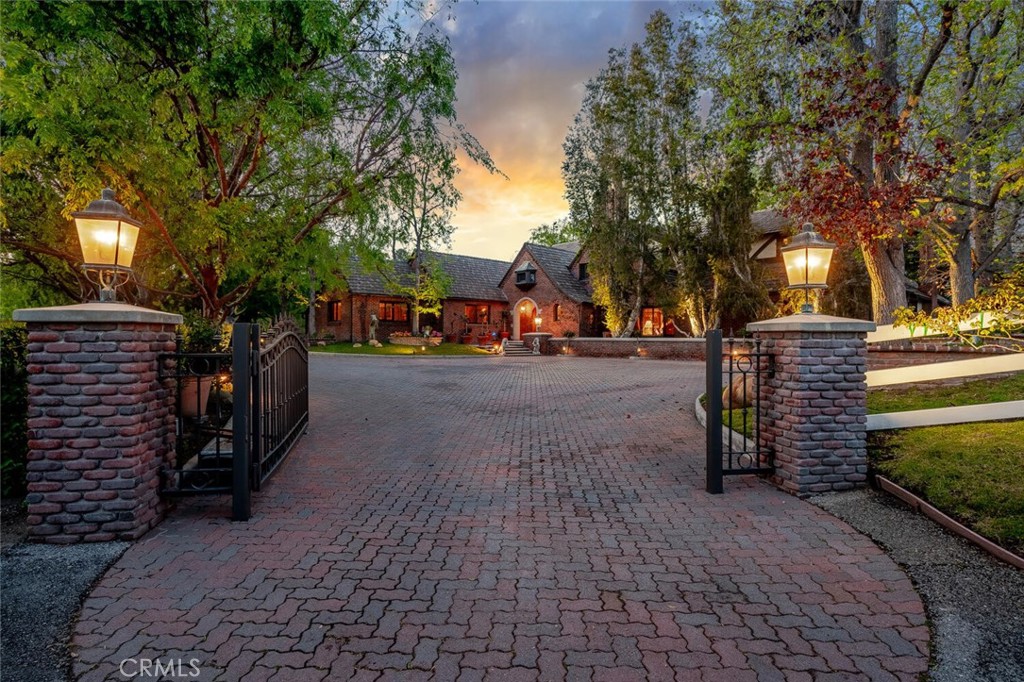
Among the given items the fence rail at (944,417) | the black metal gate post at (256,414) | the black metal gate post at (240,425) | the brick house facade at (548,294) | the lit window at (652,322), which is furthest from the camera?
the brick house facade at (548,294)

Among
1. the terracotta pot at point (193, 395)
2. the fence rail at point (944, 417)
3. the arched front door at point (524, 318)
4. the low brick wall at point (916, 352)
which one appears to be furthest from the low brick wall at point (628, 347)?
the terracotta pot at point (193, 395)

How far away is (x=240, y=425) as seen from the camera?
4086mm

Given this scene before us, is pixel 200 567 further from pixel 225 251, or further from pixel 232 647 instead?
Answer: pixel 225 251

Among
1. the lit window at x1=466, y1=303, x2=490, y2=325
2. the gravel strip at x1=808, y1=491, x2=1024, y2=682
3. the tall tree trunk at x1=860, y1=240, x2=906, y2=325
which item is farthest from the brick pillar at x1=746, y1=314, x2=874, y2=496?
the lit window at x1=466, y1=303, x2=490, y2=325

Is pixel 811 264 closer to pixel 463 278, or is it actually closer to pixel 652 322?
pixel 652 322

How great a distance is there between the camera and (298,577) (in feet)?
10.4

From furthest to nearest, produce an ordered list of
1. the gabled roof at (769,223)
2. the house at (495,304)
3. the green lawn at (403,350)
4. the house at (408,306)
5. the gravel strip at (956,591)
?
the house at (408,306), the house at (495,304), the green lawn at (403,350), the gabled roof at (769,223), the gravel strip at (956,591)

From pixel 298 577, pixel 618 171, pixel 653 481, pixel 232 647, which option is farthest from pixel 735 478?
pixel 618 171

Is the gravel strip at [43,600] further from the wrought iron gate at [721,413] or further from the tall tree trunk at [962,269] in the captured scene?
the tall tree trunk at [962,269]

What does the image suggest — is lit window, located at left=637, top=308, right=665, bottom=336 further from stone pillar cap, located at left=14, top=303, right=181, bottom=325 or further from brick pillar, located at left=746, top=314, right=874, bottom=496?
stone pillar cap, located at left=14, top=303, right=181, bottom=325

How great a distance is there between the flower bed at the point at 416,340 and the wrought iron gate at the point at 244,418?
71.8ft

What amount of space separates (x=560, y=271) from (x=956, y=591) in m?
30.6

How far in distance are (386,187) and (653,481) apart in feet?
22.4

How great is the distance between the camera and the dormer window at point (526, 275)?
3284 centimetres
